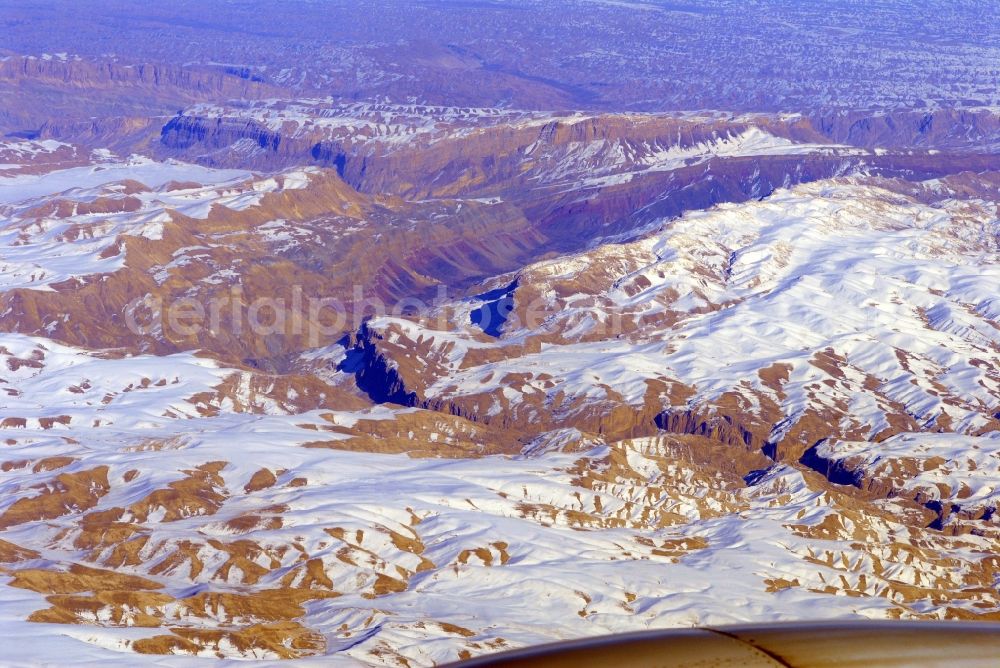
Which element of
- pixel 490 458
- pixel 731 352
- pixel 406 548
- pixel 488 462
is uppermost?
pixel 406 548

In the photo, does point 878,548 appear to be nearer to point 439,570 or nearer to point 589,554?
point 589,554

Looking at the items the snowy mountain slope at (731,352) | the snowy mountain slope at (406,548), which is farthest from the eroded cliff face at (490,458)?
the snowy mountain slope at (731,352)

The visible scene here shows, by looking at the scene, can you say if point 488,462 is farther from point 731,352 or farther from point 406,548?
point 731,352

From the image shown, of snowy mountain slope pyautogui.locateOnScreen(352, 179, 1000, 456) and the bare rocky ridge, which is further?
snowy mountain slope pyautogui.locateOnScreen(352, 179, 1000, 456)

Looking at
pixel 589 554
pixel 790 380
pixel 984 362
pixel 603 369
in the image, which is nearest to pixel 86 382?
pixel 603 369

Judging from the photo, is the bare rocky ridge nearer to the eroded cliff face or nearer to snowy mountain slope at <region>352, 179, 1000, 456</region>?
the eroded cliff face

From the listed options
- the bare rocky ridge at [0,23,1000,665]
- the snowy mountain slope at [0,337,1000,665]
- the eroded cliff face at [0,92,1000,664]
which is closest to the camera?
the snowy mountain slope at [0,337,1000,665]

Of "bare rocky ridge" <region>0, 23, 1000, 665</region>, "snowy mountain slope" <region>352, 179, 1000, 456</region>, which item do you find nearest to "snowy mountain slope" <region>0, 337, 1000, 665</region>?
"bare rocky ridge" <region>0, 23, 1000, 665</region>

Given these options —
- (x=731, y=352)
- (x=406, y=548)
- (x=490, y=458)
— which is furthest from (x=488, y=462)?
(x=731, y=352)

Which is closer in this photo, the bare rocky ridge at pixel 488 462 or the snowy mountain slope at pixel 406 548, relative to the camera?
the snowy mountain slope at pixel 406 548

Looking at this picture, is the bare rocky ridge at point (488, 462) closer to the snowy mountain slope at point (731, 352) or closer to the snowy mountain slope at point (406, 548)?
the snowy mountain slope at point (406, 548)

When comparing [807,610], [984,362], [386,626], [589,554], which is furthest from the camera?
[984,362]
